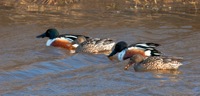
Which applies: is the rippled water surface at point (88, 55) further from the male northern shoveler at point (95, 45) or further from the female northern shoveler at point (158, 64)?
the male northern shoveler at point (95, 45)

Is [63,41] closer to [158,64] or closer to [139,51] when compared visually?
[139,51]

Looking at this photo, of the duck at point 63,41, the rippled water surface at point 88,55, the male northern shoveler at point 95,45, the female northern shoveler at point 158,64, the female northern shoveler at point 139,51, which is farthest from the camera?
the duck at point 63,41

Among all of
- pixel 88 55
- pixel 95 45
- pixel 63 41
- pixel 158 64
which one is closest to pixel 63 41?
pixel 63 41

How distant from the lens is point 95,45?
12297 mm

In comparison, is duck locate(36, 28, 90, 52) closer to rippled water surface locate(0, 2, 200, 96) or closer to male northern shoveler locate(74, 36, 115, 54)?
rippled water surface locate(0, 2, 200, 96)

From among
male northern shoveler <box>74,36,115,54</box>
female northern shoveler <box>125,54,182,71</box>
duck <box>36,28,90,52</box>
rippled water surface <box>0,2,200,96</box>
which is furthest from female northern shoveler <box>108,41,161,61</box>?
duck <box>36,28,90,52</box>

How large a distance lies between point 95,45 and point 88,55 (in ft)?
1.22

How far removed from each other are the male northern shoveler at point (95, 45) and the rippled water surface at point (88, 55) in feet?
1.10

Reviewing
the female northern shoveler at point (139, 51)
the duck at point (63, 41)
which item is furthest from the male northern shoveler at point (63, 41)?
the female northern shoveler at point (139, 51)

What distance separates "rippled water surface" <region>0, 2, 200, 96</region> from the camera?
347 inches

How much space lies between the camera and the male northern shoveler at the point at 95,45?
486 inches

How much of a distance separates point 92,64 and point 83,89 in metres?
2.17

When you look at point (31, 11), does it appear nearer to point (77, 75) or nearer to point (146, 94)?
point (77, 75)

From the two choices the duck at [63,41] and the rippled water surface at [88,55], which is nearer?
the rippled water surface at [88,55]
